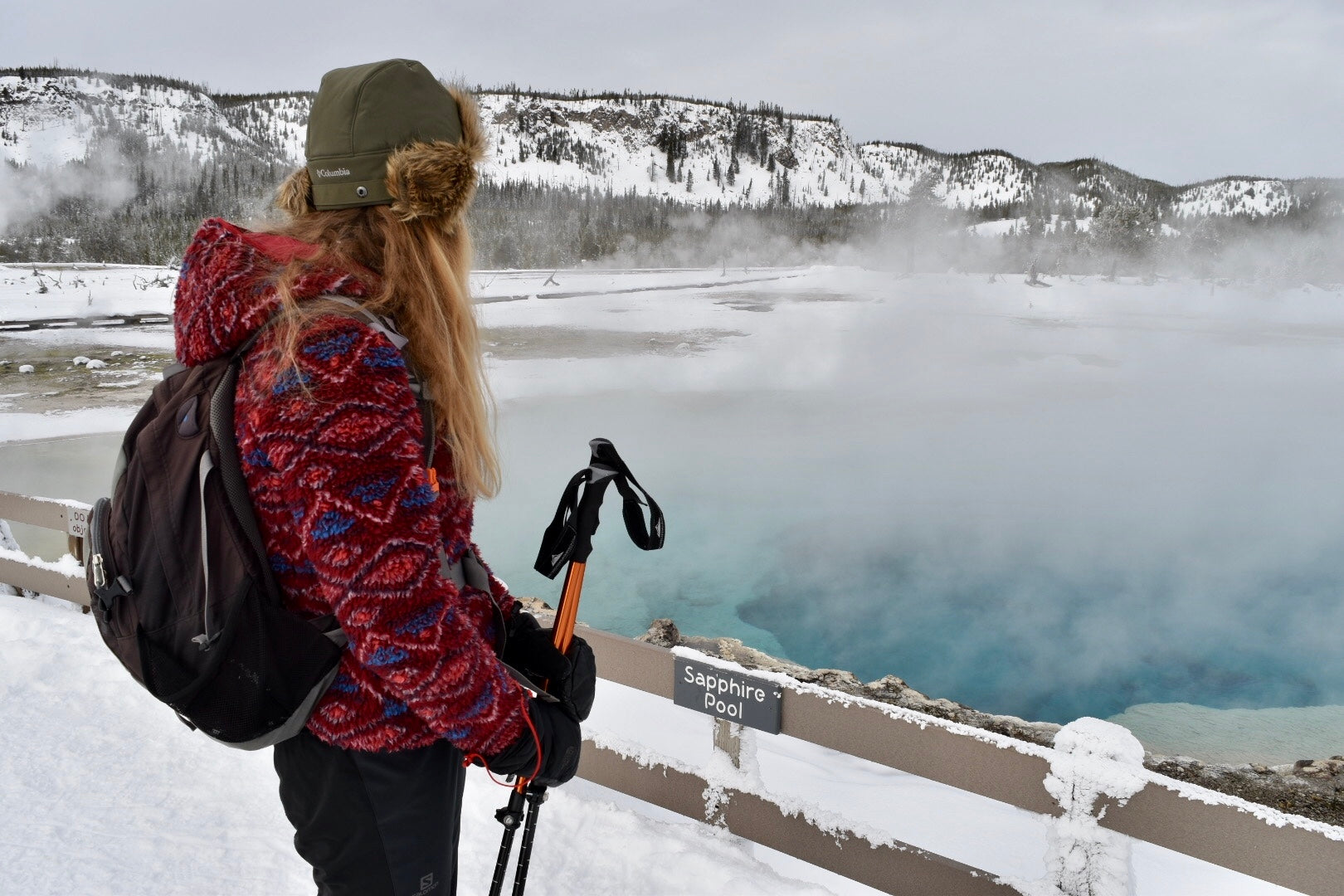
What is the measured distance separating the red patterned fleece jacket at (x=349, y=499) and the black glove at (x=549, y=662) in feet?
1.23

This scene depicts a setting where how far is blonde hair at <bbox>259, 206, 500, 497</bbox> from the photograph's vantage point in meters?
1.11

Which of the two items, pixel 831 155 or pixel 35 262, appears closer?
pixel 35 262

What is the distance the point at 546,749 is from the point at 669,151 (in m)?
102

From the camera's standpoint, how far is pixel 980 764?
6.32 feet

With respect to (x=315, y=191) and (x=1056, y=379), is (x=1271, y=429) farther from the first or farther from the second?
(x=315, y=191)

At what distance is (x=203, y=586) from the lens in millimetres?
1003

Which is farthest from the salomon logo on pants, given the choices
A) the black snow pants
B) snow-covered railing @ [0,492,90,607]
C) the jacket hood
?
snow-covered railing @ [0,492,90,607]

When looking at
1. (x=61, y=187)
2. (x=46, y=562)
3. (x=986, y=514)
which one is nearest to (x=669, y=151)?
(x=61, y=187)

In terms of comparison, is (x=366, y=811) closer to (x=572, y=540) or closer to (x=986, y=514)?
(x=572, y=540)

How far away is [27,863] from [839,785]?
2.97 meters

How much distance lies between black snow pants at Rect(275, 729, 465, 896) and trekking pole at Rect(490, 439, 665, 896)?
13.3 inches

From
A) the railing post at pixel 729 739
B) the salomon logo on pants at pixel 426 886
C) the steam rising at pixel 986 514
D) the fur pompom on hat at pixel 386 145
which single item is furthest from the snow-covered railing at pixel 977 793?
the steam rising at pixel 986 514

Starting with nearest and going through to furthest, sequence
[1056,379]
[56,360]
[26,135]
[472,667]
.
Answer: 1. [472,667]
2. [56,360]
3. [1056,379]
4. [26,135]

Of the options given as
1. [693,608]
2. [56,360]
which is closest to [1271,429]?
[693,608]
